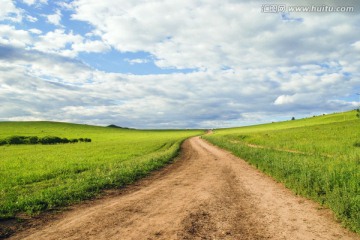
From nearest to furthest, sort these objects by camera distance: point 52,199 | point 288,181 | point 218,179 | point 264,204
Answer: point 264,204 → point 52,199 → point 288,181 → point 218,179

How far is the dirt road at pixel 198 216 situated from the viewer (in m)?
9.22

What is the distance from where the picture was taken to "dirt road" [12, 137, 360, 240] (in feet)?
30.2

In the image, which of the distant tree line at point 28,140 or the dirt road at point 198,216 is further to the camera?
the distant tree line at point 28,140

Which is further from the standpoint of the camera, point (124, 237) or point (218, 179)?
point (218, 179)

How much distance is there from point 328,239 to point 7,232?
32.0ft

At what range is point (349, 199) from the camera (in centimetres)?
1039

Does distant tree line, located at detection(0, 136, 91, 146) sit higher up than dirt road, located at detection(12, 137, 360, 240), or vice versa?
distant tree line, located at detection(0, 136, 91, 146)

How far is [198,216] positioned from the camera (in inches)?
420

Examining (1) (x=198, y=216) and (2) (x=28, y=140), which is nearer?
(1) (x=198, y=216)

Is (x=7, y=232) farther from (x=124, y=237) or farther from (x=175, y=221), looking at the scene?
(x=175, y=221)

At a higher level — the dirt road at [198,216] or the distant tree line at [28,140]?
the distant tree line at [28,140]

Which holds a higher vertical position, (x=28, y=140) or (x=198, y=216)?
(x=28, y=140)

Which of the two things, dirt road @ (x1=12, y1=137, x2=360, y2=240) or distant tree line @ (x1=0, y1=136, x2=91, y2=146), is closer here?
dirt road @ (x1=12, y1=137, x2=360, y2=240)

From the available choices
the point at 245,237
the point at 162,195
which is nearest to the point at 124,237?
the point at 245,237
